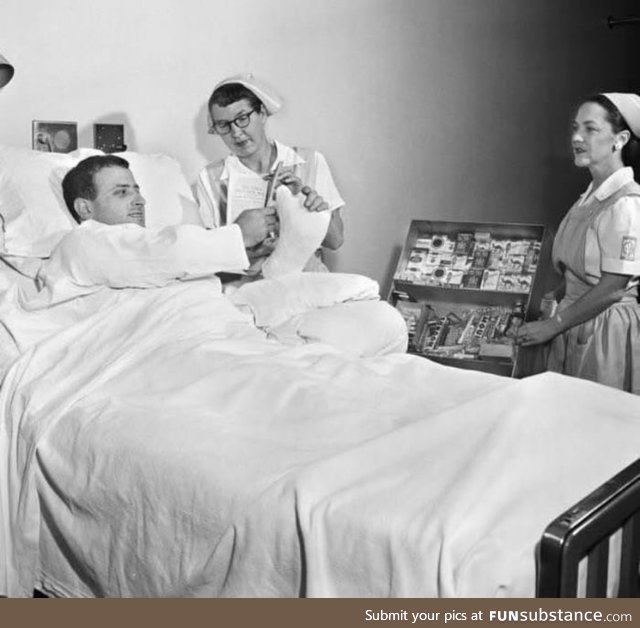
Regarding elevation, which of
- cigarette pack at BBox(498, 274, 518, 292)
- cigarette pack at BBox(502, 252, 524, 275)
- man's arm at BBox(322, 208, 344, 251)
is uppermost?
man's arm at BBox(322, 208, 344, 251)

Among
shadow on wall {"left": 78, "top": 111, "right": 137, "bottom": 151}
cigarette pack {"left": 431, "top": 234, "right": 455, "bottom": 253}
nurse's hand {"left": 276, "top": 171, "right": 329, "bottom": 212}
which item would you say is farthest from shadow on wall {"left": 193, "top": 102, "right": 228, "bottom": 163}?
cigarette pack {"left": 431, "top": 234, "right": 455, "bottom": 253}

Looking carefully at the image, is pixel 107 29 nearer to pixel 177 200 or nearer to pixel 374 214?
pixel 177 200

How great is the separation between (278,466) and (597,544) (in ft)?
1.96

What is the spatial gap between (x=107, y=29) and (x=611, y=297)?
1976 mm

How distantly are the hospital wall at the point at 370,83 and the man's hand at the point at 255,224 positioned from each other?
874mm

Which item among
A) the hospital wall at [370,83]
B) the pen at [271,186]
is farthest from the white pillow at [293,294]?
the hospital wall at [370,83]

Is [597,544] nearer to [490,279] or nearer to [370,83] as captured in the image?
[490,279]

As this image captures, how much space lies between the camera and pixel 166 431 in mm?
2123

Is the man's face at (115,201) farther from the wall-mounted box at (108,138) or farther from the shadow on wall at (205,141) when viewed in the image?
the shadow on wall at (205,141)

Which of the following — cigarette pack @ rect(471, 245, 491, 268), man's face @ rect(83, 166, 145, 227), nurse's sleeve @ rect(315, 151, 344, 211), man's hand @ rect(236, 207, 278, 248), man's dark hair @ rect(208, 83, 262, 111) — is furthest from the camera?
cigarette pack @ rect(471, 245, 491, 268)

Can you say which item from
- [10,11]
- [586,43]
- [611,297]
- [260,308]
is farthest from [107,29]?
[586,43]

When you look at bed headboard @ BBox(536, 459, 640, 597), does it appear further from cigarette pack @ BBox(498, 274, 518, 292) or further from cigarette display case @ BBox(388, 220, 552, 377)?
cigarette pack @ BBox(498, 274, 518, 292)

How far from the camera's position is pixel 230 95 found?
337 cm

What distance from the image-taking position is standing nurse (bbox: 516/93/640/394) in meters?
3.14
